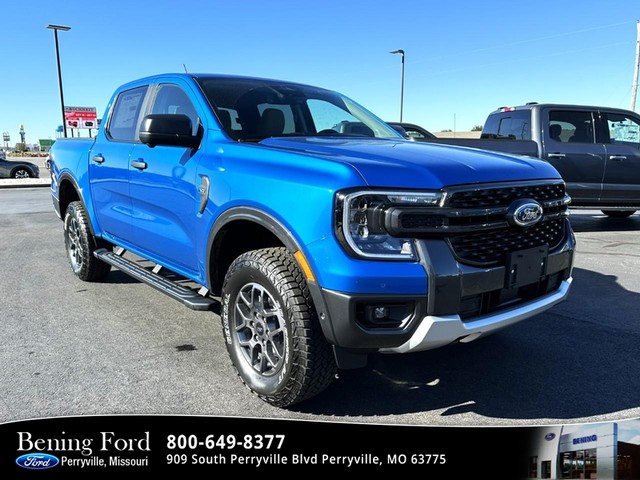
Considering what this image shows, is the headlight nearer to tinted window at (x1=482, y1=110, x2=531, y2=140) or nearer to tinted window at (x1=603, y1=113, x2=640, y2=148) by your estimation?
tinted window at (x1=482, y1=110, x2=531, y2=140)

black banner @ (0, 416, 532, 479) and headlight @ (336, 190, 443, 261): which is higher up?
headlight @ (336, 190, 443, 261)

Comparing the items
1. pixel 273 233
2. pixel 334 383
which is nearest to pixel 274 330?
pixel 273 233

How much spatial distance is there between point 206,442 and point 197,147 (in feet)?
5.85

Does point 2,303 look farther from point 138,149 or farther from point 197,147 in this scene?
point 197,147

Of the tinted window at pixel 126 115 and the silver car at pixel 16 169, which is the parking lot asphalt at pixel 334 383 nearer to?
the tinted window at pixel 126 115

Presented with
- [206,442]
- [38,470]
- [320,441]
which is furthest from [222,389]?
[38,470]

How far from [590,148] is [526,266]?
6.93 metres

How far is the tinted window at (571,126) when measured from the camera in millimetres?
8508

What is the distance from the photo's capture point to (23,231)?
905 centimetres

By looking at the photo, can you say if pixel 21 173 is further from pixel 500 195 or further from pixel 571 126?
pixel 500 195

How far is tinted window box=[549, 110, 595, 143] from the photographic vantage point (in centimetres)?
851

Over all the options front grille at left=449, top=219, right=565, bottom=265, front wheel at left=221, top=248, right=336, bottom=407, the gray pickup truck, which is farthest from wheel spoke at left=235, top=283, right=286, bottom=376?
the gray pickup truck

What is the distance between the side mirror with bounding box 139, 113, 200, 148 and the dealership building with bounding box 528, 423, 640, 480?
2567mm

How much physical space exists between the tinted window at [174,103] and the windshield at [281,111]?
163 mm
